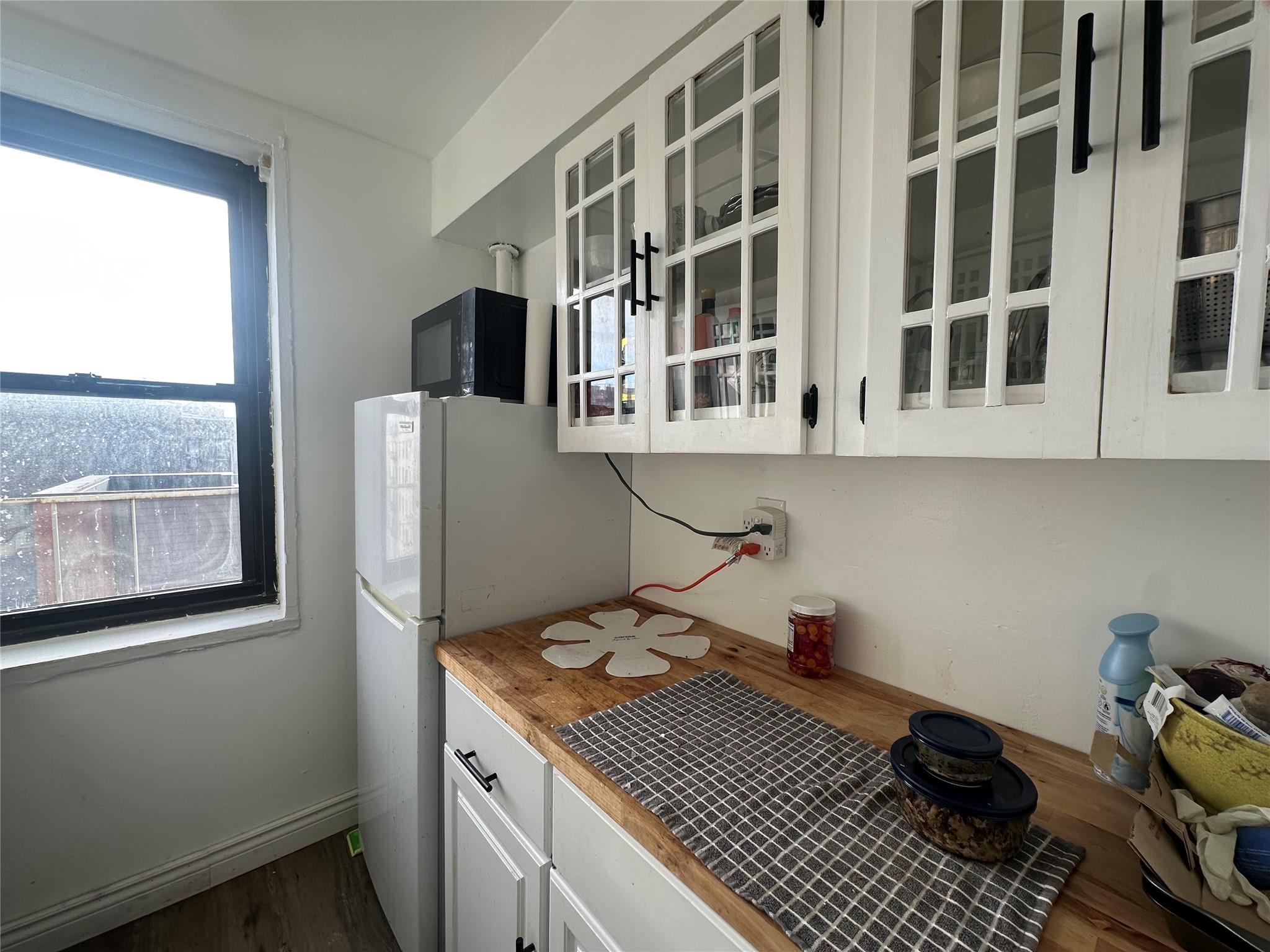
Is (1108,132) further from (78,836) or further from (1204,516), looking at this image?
(78,836)

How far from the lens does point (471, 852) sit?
3.37ft

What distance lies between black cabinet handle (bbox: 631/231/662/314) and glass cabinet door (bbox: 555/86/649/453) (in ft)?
0.04

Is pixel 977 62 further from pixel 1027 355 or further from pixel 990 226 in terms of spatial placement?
pixel 1027 355

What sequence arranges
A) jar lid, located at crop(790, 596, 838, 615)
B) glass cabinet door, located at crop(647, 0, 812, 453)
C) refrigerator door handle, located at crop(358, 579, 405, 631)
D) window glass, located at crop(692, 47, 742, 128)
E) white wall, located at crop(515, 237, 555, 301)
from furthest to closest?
white wall, located at crop(515, 237, 555, 301), refrigerator door handle, located at crop(358, 579, 405, 631), jar lid, located at crop(790, 596, 838, 615), window glass, located at crop(692, 47, 742, 128), glass cabinet door, located at crop(647, 0, 812, 453)

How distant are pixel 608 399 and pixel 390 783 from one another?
115cm

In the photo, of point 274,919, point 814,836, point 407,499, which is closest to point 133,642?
point 274,919

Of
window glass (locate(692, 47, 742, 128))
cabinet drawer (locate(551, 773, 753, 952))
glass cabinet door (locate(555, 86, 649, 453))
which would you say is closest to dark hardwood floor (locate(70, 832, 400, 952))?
cabinet drawer (locate(551, 773, 753, 952))

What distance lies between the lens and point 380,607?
138 centimetres

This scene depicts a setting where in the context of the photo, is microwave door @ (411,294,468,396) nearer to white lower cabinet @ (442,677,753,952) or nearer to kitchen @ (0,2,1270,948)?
kitchen @ (0,2,1270,948)

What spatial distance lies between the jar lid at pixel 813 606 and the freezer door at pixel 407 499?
2.63 feet

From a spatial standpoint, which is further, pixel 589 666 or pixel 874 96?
pixel 589 666

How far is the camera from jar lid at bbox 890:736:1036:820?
1.75 feet

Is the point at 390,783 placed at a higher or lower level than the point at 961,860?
lower

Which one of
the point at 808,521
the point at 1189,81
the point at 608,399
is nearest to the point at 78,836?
the point at 608,399
